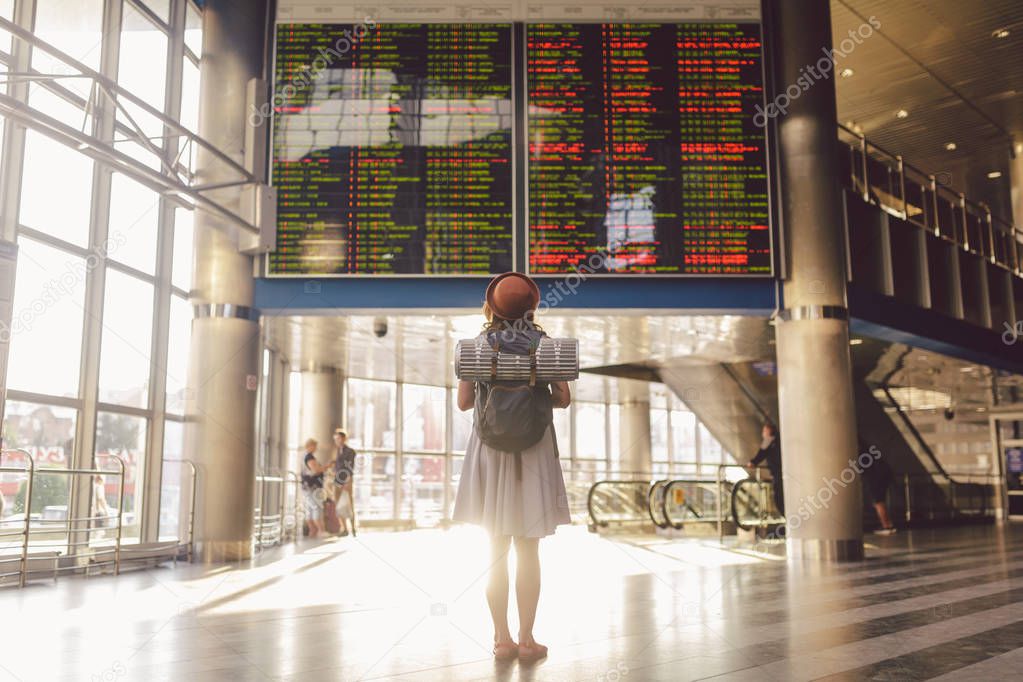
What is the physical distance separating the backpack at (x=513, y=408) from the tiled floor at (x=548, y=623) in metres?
0.94

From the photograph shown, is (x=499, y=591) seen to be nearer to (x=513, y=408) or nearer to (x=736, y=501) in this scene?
(x=513, y=408)

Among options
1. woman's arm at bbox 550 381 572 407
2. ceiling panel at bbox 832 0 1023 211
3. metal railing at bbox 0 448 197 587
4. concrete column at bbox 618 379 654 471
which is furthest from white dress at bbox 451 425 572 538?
concrete column at bbox 618 379 654 471

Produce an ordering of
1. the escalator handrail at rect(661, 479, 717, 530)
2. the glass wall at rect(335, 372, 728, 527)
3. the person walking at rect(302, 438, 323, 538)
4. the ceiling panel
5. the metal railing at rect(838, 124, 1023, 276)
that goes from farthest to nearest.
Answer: the glass wall at rect(335, 372, 728, 527)
the escalator handrail at rect(661, 479, 717, 530)
the person walking at rect(302, 438, 323, 538)
the ceiling panel
the metal railing at rect(838, 124, 1023, 276)

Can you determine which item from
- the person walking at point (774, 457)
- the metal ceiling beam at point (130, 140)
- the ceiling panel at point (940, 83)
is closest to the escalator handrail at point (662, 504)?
the person walking at point (774, 457)

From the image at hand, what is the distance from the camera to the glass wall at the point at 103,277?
8.21 metres

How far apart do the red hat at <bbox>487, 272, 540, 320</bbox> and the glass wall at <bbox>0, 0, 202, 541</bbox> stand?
15.4ft

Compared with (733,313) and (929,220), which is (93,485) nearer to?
(733,313)

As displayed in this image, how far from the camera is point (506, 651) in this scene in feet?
12.8

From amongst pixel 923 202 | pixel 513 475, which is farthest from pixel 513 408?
pixel 923 202

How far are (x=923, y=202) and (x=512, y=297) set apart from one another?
10.9 m

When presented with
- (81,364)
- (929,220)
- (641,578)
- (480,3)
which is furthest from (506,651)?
(929,220)

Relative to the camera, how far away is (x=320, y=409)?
17141mm

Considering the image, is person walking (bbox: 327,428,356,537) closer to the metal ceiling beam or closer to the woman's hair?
the metal ceiling beam

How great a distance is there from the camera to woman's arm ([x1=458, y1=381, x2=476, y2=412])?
407cm
